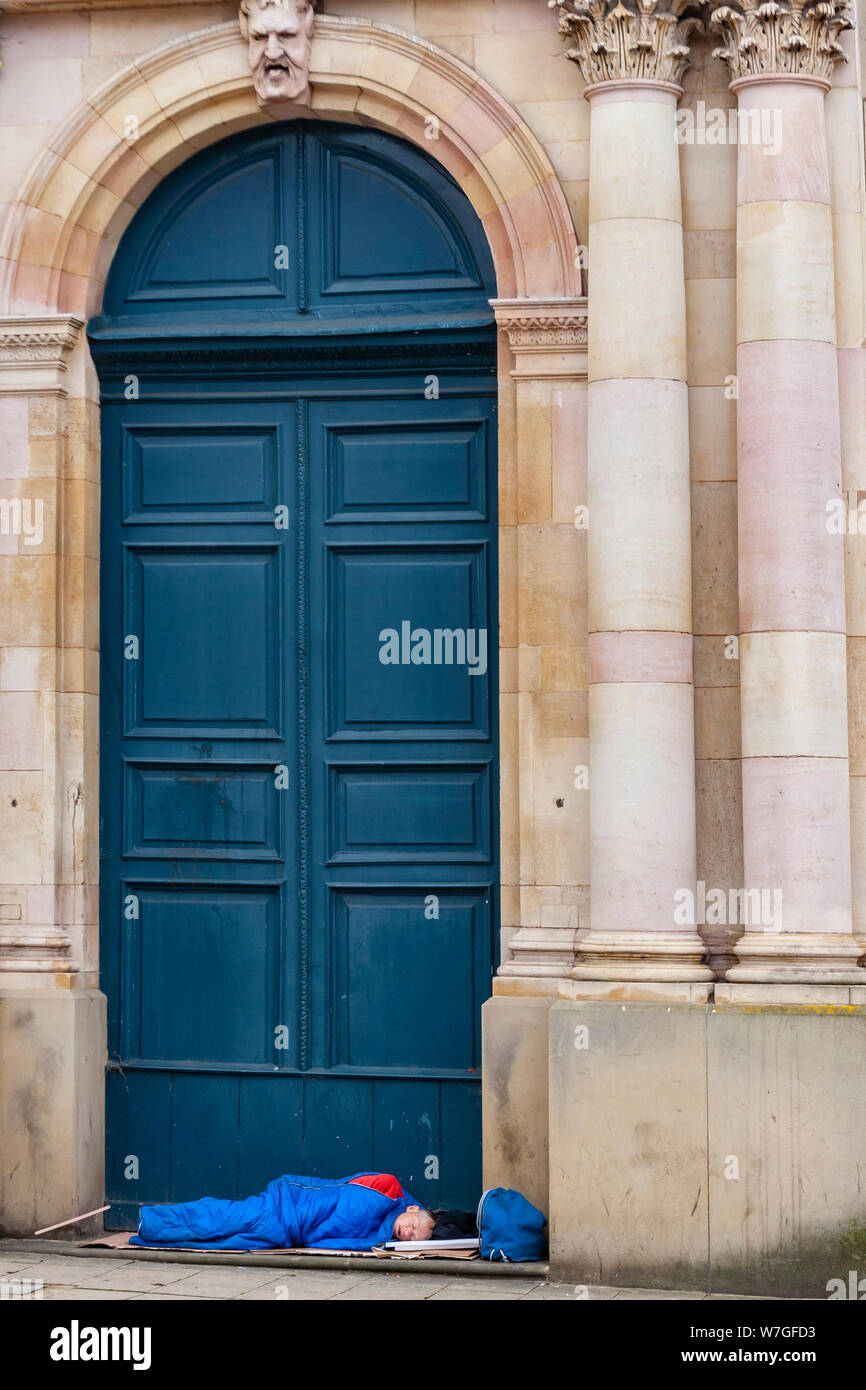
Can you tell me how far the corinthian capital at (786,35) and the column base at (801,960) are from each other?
4.47 m

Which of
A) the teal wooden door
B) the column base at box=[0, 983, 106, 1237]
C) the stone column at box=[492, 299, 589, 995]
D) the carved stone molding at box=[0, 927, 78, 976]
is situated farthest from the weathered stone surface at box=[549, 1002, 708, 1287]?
the carved stone molding at box=[0, 927, 78, 976]

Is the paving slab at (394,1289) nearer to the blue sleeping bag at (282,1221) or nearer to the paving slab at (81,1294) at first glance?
the blue sleeping bag at (282,1221)

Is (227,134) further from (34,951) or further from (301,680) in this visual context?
(34,951)

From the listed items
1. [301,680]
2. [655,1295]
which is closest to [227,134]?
[301,680]

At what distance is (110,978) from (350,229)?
4.56 meters

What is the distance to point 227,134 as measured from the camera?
34.7 ft

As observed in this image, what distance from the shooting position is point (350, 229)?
10430 millimetres

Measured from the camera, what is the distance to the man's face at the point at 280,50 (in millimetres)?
10133

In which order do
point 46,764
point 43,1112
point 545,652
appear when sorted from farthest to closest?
point 46,764, point 43,1112, point 545,652

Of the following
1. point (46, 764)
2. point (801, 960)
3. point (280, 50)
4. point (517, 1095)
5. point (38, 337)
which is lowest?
point (517, 1095)

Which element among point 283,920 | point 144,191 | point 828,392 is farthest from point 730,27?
point 283,920

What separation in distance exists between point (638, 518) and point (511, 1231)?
3.74 metres

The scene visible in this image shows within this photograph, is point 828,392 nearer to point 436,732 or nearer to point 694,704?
point 694,704

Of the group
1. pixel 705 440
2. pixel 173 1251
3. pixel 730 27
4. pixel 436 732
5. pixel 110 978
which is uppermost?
pixel 730 27
